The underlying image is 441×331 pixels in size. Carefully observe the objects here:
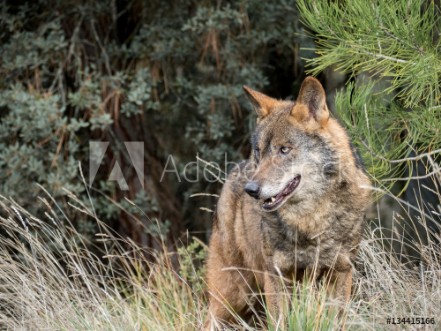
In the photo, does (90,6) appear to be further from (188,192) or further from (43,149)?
(188,192)

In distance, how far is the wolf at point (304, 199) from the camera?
4801mm

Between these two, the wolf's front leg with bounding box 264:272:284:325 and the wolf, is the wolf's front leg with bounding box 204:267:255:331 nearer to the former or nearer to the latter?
the wolf

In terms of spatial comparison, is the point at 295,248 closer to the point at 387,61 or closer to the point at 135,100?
the point at 387,61

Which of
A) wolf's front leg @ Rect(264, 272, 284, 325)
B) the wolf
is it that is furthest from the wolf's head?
wolf's front leg @ Rect(264, 272, 284, 325)

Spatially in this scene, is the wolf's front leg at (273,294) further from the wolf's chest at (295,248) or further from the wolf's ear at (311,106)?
the wolf's ear at (311,106)

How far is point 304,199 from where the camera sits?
16.2 ft

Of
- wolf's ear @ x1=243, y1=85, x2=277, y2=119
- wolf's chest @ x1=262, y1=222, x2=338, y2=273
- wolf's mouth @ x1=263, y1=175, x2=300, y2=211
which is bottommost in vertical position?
wolf's chest @ x1=262, y1=222, x2=338, y2=273

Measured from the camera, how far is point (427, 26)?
506cm

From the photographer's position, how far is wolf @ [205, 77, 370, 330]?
4.80 metres

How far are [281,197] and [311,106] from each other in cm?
64

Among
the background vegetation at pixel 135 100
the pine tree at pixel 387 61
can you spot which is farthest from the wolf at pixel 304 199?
the background vegetation at pixel 135 100

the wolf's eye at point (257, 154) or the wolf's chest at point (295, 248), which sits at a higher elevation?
the wolf's eye at point (257, 154)

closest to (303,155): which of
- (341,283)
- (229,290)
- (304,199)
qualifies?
(304,199)

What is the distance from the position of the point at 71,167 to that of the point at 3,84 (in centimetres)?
145
